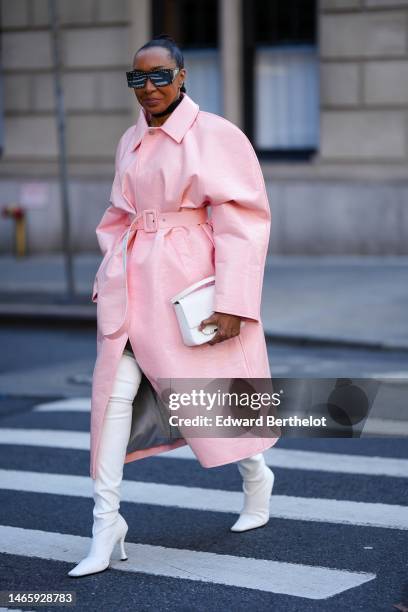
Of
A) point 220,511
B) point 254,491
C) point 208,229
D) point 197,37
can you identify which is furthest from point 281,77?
point 208,229

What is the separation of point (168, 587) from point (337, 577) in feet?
2.05

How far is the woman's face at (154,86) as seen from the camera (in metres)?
4.88

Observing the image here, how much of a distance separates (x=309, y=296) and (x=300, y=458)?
6691mm

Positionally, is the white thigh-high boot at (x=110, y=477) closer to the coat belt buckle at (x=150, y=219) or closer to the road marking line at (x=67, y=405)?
the coat belt buckle at (x=150, y=219)

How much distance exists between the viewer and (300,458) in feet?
23.3

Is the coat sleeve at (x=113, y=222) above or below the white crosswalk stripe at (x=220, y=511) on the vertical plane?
above

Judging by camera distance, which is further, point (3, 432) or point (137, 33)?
point (137, 33)

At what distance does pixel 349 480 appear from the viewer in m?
6.50

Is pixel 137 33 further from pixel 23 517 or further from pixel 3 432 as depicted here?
pixel 23 517

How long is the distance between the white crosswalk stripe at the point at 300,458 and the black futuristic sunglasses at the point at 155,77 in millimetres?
2582

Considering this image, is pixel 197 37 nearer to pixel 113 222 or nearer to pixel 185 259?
pixel 113 222

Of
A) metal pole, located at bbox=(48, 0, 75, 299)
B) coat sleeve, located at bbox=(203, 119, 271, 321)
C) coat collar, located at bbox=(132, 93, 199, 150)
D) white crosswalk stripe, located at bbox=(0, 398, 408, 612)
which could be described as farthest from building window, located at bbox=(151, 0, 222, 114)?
coat sleeve, located at bbox=(203, 119, 271, 321)

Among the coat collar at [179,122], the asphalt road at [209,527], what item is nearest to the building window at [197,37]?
the asphalt road at [209,527]

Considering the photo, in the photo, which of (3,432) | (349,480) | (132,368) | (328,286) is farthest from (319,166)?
(132,368)
